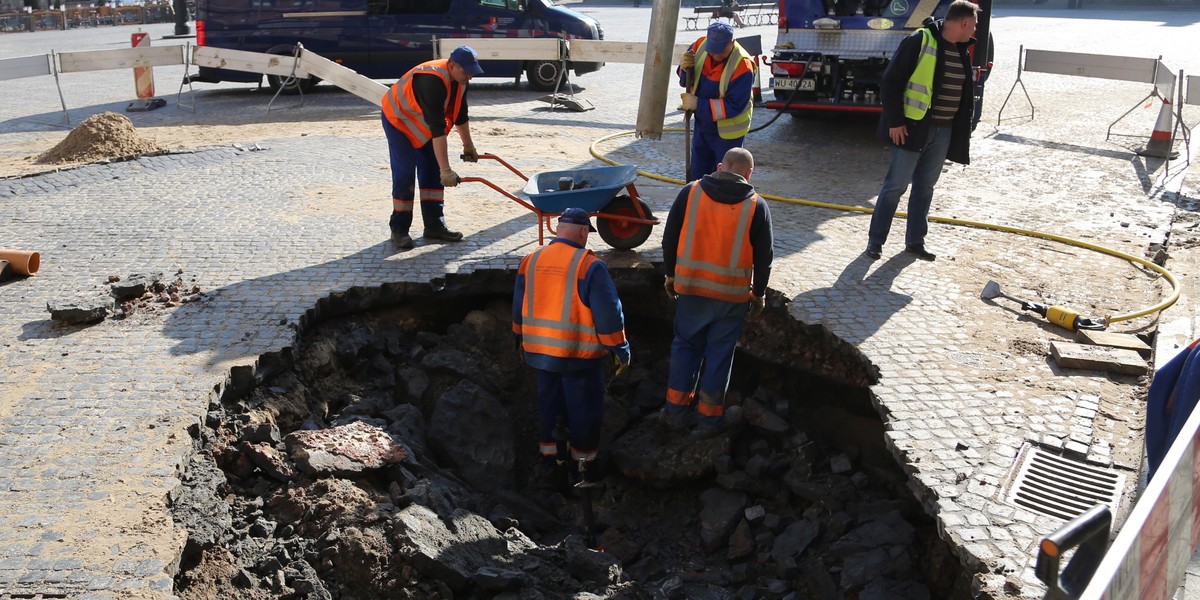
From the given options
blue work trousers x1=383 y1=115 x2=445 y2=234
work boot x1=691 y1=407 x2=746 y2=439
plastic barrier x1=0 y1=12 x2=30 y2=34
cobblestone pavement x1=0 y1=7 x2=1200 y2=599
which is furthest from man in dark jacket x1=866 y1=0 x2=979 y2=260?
plastic barrier x1=0 y1=12 x2=30 y2=34

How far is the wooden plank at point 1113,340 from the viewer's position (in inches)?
236

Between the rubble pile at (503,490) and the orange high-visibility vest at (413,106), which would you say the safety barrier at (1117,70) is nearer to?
the rubble pile at (503,490)

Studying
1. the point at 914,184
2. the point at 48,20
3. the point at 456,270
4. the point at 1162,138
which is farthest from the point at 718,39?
the point at 48,20

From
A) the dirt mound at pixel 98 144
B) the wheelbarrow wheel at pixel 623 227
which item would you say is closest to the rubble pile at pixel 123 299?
the wheelbarrow wheel at pixel 623 227

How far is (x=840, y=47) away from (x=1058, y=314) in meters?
6.46

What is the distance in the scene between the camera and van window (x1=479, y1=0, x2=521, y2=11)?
53.2ft

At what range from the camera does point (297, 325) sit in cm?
608

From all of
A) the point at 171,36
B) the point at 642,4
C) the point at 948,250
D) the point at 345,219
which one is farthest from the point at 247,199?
the point at 642,4

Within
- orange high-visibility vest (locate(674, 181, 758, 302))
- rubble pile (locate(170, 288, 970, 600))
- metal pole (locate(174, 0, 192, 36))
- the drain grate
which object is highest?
metal pole (locate(174, 0, 192, 36))

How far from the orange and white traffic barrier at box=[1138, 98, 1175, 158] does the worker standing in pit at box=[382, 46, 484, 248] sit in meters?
9.00

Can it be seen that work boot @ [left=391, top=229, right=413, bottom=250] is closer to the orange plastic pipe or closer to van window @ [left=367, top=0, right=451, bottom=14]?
the orange plastic pipe

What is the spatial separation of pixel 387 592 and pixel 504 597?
0.54 metres

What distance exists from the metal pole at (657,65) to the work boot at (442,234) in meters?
2.71

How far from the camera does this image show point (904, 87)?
23.7ft
